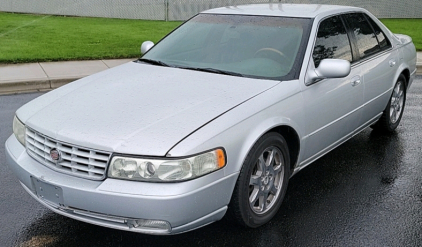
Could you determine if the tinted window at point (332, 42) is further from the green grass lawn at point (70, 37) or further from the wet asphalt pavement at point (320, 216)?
the green grass lawn at point (70, 37)

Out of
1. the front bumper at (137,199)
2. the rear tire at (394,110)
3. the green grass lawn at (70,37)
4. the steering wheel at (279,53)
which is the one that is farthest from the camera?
the green grass lawn at (70,37)

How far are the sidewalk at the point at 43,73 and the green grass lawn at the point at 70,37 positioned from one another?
0.44m

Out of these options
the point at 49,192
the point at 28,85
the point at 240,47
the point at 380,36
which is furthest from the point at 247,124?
the point at 28,85

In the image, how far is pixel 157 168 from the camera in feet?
10.2

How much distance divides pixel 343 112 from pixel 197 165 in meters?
1.97

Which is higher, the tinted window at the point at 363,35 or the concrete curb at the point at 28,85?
the tinted window at the point at 363,35

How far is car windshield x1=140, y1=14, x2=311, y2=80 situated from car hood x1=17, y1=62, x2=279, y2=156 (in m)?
0.20

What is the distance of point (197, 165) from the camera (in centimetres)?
318

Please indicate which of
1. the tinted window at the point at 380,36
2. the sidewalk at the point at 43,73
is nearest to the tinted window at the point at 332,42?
the tinted window at the point at 380,36

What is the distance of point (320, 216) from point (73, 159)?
1981 millimetres

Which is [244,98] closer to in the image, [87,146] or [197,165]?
[197,165]

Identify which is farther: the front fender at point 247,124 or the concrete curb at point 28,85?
the concrete curb at point 28,85

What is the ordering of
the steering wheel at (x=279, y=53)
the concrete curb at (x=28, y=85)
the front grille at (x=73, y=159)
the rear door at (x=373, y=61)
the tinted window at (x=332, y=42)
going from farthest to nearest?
1. the concrete curb at (x=28, y=85)
2. the rear door at (x=373, y=61)
3. the tinted window at (x=332, y=42)
4. the steering wheel at (x=279, y=53)
5. the front grille at (x=73, y=159)

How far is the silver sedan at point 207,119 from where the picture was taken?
316cm
